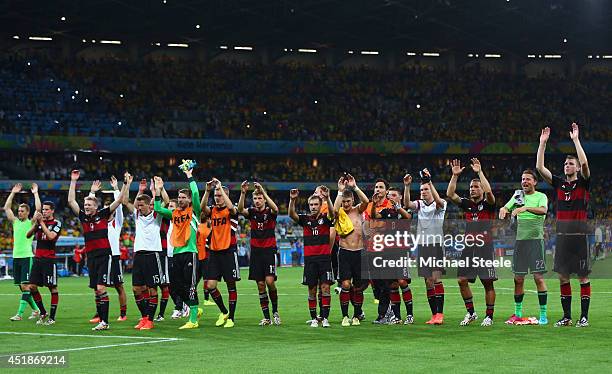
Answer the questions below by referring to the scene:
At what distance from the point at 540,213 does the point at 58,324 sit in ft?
30.2

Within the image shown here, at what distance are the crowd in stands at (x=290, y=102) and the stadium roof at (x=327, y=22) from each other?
2244mm

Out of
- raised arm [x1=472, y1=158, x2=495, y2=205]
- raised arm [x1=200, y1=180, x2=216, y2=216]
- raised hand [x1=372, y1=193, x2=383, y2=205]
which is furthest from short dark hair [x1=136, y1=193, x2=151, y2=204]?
raised arm [x1=472, y1=158, x2=495, y2=205]

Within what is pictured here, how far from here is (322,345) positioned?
13.3 meters

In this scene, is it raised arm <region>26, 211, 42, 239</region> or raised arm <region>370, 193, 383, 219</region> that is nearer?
raised arm <region>370, 193, 383, 219</region>

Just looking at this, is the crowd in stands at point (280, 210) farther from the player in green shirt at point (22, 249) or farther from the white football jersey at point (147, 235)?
the white football jersey at point (147, 235)

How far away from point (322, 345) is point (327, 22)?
165ft

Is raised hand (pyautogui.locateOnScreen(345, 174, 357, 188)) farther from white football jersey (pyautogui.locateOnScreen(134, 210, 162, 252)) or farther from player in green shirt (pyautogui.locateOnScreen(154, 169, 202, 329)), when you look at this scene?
white football jersey (pyautogui.locateOnScreen(134, 210, 162, 252))

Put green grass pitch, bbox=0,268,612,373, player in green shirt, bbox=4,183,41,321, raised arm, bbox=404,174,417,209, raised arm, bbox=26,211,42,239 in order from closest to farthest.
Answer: green grass pitch, bbox=0,268,612,373, raised arm, bbox=404,174,417,209, raised arm, bbox=26,211,42,239, player in green shirt, bbox=4,183,41,321

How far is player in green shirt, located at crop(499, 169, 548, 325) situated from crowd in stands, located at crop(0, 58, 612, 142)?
42.4 metres

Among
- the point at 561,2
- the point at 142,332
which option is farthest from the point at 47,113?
the point at 142,332

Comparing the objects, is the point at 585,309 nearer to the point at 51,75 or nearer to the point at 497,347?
the point at 497,347

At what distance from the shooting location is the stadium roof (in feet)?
187

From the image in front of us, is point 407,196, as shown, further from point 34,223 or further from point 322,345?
point 34,223

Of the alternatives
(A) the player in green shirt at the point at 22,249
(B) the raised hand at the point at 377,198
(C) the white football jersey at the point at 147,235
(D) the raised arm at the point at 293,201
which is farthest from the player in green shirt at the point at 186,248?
(A) the player in green shirt at the point at 22,249
